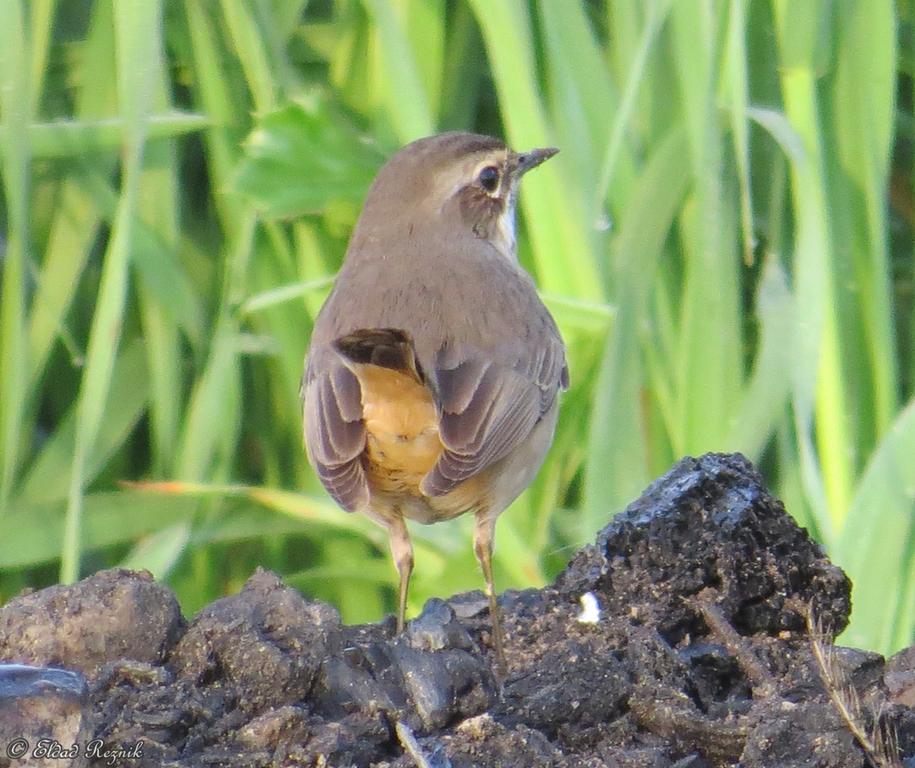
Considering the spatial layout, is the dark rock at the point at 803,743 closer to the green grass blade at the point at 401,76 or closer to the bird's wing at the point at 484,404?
the bird's wing at the point at 484,404

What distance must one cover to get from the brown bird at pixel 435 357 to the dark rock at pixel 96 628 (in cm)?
63

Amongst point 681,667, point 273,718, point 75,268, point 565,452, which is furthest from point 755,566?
point 75,268

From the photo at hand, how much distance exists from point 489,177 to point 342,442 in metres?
1.22

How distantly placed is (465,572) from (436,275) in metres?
0.94

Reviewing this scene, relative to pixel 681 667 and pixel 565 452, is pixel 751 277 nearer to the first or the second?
pixel 565 452

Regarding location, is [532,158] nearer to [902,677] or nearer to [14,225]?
[14,225]

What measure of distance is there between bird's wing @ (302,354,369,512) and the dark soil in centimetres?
48

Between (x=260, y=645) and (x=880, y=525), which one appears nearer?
(x=260, y=645)

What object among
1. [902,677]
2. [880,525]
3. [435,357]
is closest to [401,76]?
[435,357]

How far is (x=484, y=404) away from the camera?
383 centimetres

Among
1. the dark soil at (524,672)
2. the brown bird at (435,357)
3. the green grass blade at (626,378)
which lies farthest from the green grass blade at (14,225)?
the dark soil at (524,672)

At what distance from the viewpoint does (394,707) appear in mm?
2668

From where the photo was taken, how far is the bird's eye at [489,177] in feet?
15.1

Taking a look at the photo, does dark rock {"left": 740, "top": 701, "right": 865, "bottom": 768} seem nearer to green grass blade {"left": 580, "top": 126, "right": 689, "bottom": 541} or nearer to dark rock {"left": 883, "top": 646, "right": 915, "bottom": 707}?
dark rock {"left": 883, "top": 646, "right": 915, "bottom": 707}
